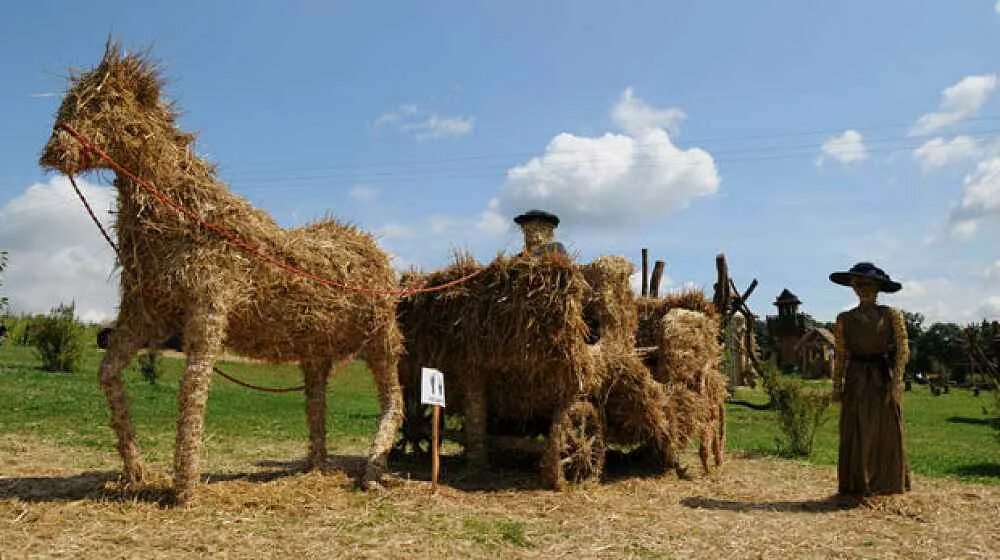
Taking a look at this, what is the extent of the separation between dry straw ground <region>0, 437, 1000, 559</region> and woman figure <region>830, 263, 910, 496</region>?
33 centimetres

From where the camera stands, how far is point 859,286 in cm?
783

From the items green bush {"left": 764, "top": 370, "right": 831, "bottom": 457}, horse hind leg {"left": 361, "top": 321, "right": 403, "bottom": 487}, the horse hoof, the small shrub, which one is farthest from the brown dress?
the small shrub

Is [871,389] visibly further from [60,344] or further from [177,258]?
[60,344]

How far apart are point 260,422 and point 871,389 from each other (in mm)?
10367

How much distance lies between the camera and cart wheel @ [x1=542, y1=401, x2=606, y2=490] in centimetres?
799

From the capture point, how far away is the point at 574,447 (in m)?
8.22

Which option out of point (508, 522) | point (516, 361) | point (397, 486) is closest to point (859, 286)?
point (516, 361)

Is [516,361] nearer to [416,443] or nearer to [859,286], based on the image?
[416,443]

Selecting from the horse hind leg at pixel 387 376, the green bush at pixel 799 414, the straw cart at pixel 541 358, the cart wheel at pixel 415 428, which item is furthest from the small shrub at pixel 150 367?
the green bush at pixel 799 414

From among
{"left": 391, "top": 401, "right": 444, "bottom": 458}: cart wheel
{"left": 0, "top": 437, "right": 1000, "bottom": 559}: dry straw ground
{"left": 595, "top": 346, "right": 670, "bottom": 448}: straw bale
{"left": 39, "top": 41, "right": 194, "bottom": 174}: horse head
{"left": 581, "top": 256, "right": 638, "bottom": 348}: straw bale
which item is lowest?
{"left": 0, "top": 437, "right": 1000, "bottom": 559}: dry straw ground

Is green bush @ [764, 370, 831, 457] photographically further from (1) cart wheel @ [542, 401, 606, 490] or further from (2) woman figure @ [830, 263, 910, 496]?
(1) cart wheel @ [542, 401, 606, 490]

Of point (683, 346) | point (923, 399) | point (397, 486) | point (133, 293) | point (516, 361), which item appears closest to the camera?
point (133, 293)

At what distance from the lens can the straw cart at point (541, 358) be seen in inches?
310

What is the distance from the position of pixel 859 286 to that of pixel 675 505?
3029mm
